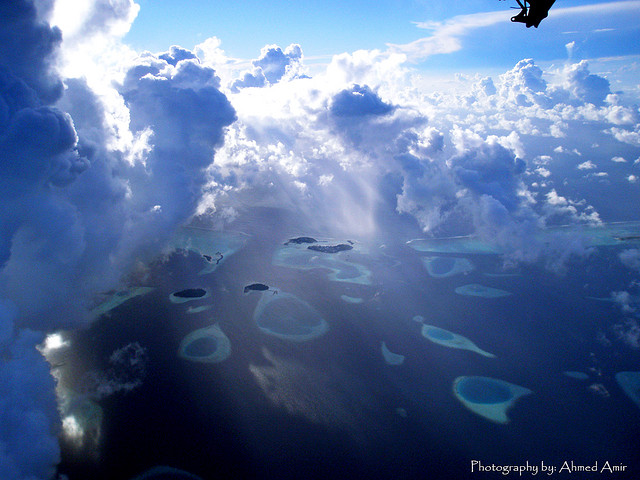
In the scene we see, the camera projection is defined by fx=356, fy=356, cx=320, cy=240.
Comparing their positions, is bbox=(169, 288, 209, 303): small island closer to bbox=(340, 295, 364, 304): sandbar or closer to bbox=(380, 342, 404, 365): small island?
bbox=(340, 295, 364, 304): sandbar

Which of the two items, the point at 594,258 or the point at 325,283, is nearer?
the point at 325,283

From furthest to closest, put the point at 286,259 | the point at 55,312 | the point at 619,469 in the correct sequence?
1. the point at 286,259
2. the point at 55,312
3. the point at 619,469

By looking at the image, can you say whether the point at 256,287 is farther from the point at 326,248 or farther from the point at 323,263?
the point at 326,248

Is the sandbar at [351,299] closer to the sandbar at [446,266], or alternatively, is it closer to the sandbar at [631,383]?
the sandbar at [446,266]

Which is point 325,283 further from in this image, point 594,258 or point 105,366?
point 594,258

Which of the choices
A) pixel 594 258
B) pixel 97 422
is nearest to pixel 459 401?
pixel 97 422

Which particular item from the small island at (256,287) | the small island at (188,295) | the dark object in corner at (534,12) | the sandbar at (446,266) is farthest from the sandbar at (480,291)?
the dark object in corner at (534,12)

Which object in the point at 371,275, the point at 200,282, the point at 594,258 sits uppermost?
the point at 200,282

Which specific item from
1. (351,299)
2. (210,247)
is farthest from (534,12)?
(210,247)
